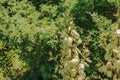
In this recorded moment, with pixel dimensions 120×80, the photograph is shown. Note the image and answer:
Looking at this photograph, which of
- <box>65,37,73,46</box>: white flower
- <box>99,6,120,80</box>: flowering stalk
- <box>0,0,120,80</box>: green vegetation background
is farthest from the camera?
<box>0,0,120,80</box>: green vegetation background

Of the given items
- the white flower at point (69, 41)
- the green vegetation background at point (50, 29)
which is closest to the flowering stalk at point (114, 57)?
the white flower at point (69, 41)

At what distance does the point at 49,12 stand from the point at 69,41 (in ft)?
10.4

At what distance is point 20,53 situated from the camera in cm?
661

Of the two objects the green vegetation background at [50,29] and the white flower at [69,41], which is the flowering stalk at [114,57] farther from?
the green vegetation background at [50,29]

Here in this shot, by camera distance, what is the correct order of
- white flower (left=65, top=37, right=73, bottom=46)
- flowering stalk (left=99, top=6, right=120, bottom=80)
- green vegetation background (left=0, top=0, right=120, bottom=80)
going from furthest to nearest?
1. green vegetation background (left=0, top=0, right=120, bottom=80)
2. white flower (left=65, top=37, right=73, bottom=46)
3. flowering stalk (left=99, top=6, right=120, bottom=80)

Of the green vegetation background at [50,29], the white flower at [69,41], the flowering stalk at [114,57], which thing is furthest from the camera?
the green vegetation background at [50,29]

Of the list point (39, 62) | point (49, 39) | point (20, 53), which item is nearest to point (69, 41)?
point (49, 39)

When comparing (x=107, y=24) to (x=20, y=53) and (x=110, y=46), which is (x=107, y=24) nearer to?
(x=20, y=53)

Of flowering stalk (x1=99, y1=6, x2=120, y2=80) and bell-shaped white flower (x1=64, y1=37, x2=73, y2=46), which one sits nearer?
flowering stalk (x1=99, y1=6, x2=120, y2=80)

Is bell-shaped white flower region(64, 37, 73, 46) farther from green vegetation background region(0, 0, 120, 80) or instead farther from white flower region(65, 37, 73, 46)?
green vegetation background region(0, 0, 120, 80)

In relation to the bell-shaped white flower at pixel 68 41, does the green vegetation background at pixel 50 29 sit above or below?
below

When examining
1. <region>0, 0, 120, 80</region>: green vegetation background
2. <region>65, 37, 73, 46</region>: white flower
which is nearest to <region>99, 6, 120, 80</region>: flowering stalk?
<region>65, 37, 73, 46</region>: white flower

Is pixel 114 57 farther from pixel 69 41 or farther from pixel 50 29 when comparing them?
pixel 50 29

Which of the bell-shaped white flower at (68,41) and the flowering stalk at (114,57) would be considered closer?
the flowering stalk at (114,57)
